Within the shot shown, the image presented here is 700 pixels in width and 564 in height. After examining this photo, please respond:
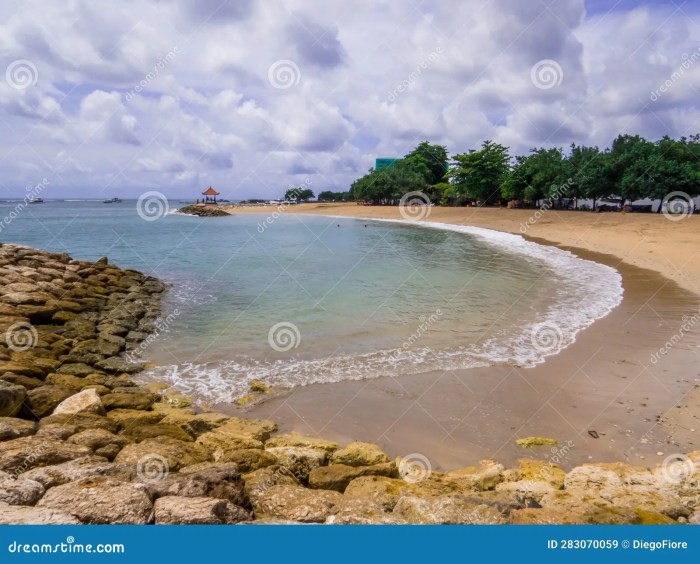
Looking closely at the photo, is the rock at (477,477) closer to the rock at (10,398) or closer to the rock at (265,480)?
the rock at (265,480)

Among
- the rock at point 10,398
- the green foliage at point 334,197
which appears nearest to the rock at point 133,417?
the rock at point 10,398

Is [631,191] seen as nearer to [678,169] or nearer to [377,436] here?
[678,169]

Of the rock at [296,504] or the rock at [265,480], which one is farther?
the rock at [265,480]

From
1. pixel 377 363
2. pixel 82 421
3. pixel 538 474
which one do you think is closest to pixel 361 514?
pixel 538 474

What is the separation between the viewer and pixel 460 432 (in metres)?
6.64

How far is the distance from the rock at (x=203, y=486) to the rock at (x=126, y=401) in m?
2.99

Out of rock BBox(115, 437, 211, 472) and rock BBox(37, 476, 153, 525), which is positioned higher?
rock BBox(37, 476, 153, 525)

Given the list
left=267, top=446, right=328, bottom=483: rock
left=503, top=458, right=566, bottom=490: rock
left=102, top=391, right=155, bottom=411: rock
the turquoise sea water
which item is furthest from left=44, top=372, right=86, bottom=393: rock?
left=503, top=458, right=566, bottom=490: rock

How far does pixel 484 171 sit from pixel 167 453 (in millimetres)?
62736

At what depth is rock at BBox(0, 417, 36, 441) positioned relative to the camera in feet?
17.4

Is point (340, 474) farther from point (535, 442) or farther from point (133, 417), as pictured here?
point (133, 417)

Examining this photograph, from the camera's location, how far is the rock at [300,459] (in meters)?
5.52

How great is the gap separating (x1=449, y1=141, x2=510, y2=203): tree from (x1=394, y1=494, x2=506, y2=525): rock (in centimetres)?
6145

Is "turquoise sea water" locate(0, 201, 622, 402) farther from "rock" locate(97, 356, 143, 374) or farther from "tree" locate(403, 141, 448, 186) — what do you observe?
"tree" locate(403, 141, 448, 186)
